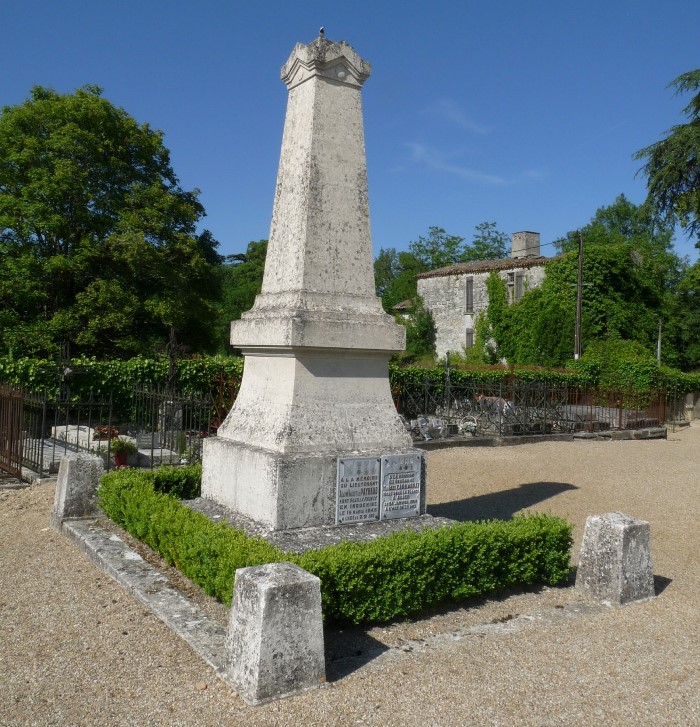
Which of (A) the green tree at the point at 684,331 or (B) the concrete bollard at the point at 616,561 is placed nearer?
(B) the concrete bollard at the point at 616,561

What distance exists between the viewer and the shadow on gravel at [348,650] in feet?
13.0

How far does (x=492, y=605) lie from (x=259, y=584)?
2.34m

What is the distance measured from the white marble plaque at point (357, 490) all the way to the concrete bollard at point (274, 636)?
1.80 meters

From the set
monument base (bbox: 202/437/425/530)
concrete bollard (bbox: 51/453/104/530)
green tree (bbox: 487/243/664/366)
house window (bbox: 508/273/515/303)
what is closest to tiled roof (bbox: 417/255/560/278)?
house window (bbox: 508/273/515/303)

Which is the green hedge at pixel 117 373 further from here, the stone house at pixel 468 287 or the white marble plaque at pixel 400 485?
the stone house at pixel 468 287

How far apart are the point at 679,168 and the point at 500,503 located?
14208 millimetres

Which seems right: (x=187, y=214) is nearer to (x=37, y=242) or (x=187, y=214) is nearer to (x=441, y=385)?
(x=37, y=242)

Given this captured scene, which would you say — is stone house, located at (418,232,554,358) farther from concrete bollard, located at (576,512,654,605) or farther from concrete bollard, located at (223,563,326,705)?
concrete bollard, located at (223,563,326,705)

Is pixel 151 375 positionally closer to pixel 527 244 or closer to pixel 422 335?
pixel 422 335

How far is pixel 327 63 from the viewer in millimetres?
5945

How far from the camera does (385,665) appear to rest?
4023 millimetres

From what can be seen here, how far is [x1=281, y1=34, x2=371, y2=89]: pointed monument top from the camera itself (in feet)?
19.4

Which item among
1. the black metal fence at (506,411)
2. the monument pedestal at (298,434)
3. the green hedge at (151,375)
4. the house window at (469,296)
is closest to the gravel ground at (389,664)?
the monument pedestal at (298,434)

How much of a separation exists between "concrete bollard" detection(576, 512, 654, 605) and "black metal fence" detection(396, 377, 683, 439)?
34.4 ft
